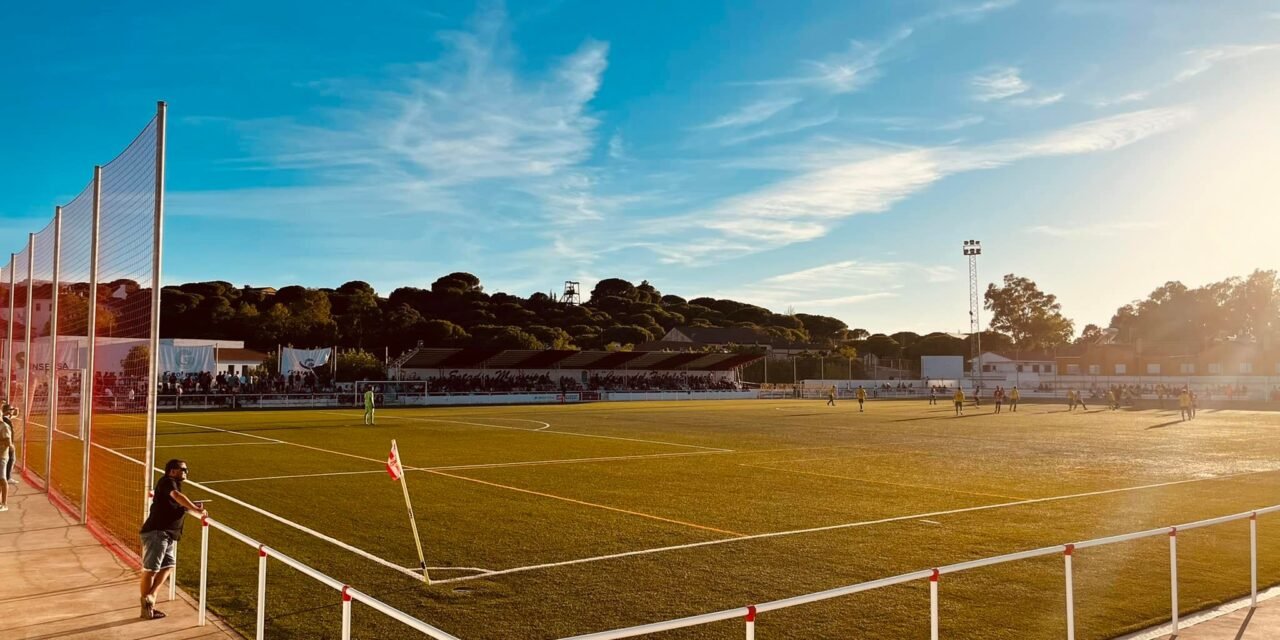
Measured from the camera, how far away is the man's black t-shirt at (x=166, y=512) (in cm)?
901

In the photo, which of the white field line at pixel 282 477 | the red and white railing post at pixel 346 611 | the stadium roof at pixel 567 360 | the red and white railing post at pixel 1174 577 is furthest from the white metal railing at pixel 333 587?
the stadium roof at pixel 567 360

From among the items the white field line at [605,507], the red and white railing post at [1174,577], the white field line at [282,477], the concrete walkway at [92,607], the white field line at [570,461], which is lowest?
the white field line at [570,461]

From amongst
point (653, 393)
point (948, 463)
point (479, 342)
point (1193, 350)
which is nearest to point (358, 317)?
point (479, 342)

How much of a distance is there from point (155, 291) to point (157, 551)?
11.5 feet

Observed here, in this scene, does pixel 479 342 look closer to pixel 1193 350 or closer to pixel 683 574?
pixel 1193 350

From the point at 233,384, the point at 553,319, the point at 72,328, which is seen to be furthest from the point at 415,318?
the point at 72,328

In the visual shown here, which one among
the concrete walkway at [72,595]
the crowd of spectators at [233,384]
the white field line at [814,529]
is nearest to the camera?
the concrete walkway at [72,595]

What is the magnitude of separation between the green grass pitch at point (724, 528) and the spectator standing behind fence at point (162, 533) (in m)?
0.72

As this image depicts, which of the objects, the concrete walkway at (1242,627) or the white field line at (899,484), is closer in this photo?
the concrete walkway at (1242,627)

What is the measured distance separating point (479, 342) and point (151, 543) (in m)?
111

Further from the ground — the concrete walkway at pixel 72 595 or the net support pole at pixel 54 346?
the net support pole at pixel 54 346

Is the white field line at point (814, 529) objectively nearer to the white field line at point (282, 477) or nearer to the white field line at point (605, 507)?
the white field line at point (605, 507)

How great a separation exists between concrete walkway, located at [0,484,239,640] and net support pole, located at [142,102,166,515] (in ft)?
3.55

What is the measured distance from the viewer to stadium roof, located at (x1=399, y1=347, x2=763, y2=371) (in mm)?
68062
